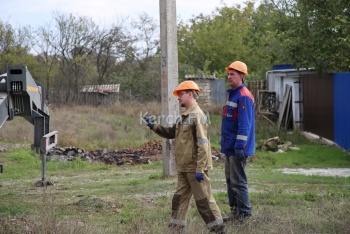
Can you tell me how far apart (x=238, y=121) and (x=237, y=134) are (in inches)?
6.5

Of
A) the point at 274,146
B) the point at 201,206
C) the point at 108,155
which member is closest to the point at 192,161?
the point at 201,206

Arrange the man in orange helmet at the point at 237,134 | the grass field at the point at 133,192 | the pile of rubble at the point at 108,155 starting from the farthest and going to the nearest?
the pile of rubble at the point at 108,155 < the man in orange helmet at the point at 237,134 < the grass field at the point at 133,192

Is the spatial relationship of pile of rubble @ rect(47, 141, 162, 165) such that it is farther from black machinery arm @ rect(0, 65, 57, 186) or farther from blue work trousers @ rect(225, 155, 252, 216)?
blue work trousers @ rect(225, 155, 252, 216)

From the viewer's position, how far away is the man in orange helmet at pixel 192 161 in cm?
754

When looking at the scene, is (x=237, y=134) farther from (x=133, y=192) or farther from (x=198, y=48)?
(x=198, y=48)

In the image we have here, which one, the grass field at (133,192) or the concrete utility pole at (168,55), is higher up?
the concrete utility pole at (168,55)

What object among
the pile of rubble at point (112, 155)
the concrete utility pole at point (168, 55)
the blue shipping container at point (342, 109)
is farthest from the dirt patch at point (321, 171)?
the concrete utility pole at point (168, 55)

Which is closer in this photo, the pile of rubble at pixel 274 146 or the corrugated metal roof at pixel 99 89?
the pile of rubble at pixel 274 146

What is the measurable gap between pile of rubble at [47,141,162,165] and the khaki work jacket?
10.1 meters

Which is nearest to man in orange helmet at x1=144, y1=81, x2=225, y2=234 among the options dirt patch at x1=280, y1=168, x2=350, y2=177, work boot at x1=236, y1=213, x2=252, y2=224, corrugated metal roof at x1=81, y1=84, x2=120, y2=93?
work boot at x1=236, y1=213, x2=252, y2=224

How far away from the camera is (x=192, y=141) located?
25.2 feet

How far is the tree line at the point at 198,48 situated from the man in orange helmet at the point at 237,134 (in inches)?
355

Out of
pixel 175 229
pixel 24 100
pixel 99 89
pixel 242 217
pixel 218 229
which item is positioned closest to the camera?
pixel 175 229

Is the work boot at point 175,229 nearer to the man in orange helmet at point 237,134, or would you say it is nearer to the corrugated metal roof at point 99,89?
the man in orange helmet at point 237,134
